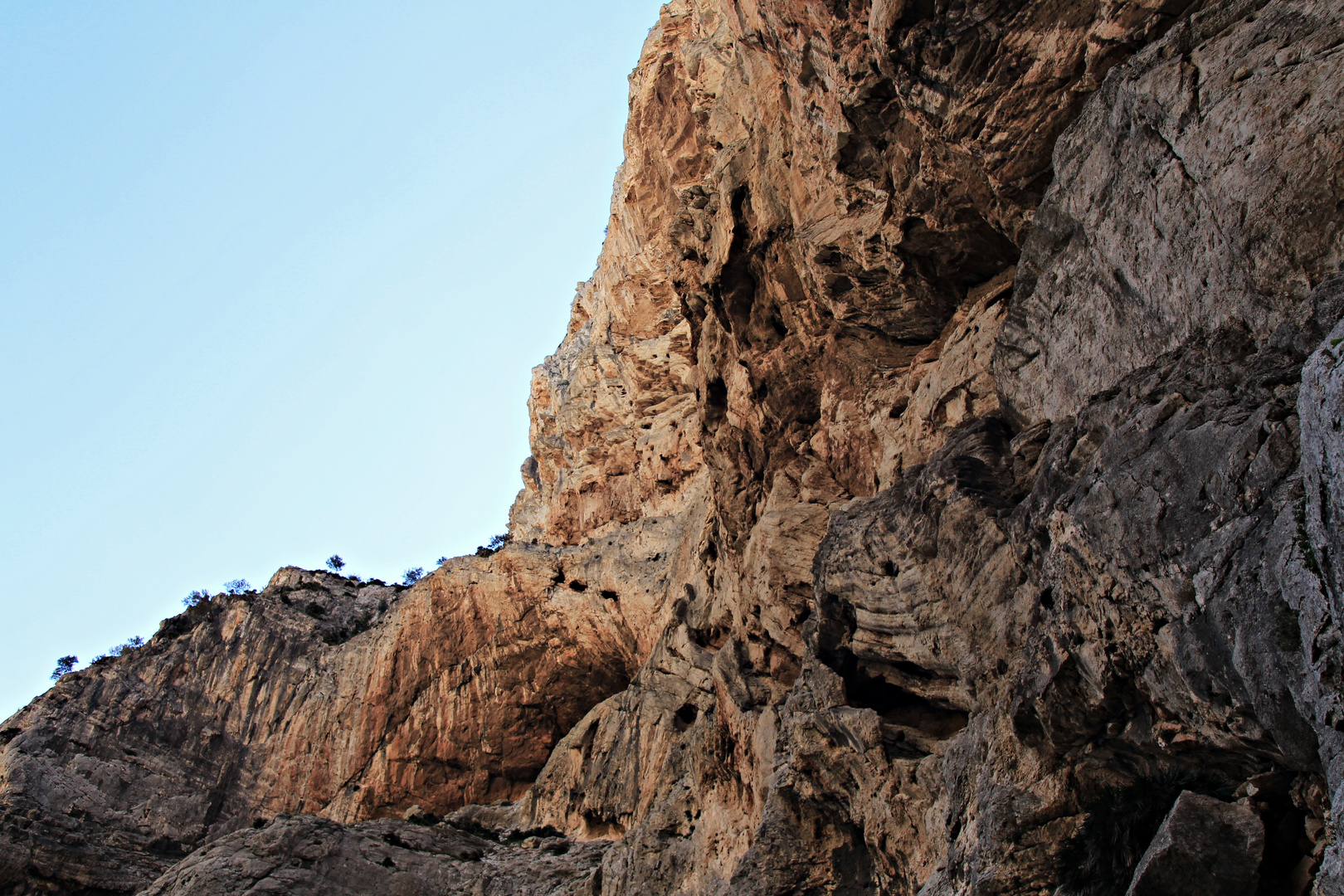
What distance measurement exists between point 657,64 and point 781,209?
1009 inches

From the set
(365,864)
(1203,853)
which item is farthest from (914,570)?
(365,864)

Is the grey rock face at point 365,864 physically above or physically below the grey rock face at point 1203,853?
above

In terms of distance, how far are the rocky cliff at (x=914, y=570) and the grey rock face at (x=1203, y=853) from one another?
30 millimetres

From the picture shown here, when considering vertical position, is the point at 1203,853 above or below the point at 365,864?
below

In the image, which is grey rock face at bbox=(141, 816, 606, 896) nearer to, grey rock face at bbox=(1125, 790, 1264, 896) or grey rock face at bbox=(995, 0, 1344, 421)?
grey rock face at bbox=(995, 0, 1344, 421)

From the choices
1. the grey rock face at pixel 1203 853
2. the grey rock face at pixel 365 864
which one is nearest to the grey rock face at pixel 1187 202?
the grey rock face at pixel 1203 853

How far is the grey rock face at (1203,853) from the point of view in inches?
327

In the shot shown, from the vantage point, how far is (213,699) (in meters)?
43.5

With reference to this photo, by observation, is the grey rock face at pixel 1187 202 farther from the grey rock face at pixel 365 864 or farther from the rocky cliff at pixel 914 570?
the grey rock face at pixel 365 864

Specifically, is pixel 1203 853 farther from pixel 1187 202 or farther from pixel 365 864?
pixel 365 864

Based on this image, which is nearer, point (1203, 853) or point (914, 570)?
point (1203, 853)

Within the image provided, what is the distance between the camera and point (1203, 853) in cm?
852

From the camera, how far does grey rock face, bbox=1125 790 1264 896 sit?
8312 mm

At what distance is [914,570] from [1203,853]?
7.25 m
